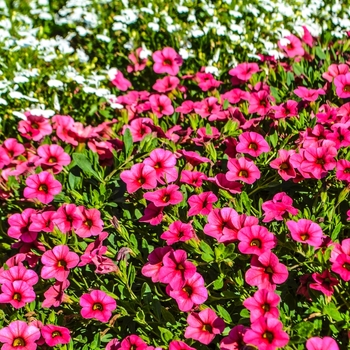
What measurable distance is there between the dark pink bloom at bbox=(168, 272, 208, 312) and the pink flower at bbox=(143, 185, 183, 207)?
13.7 inches

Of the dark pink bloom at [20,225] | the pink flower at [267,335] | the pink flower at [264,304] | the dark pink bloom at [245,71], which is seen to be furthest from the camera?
the dark pink bloom at [245,71]

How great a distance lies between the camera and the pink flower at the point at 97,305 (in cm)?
226

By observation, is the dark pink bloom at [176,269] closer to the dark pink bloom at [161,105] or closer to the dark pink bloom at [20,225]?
the dark pink bloom at [20,225]

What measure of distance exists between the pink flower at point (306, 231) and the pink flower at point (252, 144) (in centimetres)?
51

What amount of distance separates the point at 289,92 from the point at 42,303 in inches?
74.3

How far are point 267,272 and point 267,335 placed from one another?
0.28 metres

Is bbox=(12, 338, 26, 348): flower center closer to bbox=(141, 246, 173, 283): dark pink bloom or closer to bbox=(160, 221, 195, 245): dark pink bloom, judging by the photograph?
bbox=(141, 246, 173, 283): dark pink bloom

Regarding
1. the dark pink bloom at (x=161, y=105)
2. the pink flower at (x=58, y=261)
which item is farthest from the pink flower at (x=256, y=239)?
the dark pink bloom at (x=161, y=105)

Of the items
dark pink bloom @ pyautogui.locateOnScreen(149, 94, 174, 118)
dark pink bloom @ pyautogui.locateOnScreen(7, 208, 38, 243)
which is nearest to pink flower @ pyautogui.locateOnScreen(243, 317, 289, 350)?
dark pink bloom @ pyautogui.locateOnScreen(7, 208, 38, 243)

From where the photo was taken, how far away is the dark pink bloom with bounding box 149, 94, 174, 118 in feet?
11.2

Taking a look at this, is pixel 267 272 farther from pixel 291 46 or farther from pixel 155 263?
pixel 291 46

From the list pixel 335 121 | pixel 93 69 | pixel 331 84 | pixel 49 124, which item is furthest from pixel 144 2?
pixel 335 121

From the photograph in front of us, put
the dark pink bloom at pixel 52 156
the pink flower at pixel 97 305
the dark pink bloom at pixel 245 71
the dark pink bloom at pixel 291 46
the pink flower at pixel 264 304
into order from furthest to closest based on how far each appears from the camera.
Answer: the dark pink bloom at pixel 291 46 → the dark pink bloom at pixel 245 71 → the dark pink bloom at pixel 52 156 → the pink flower at pixel 97 305 → the pink flower at pixel 264 304

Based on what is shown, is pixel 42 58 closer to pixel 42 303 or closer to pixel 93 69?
pixel 93 69
